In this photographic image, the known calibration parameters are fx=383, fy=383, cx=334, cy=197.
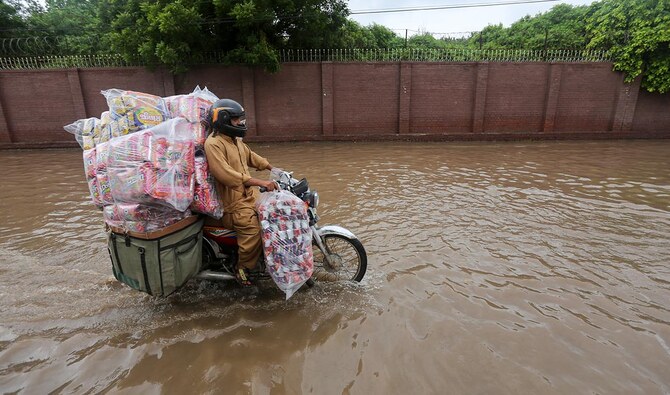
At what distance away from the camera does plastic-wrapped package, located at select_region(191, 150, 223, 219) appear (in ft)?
10.3

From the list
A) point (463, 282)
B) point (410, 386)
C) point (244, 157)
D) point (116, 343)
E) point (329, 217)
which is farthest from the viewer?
point (329, 217)

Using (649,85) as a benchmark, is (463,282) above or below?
below

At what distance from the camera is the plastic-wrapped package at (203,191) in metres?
3.15

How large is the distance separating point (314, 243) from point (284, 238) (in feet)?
1.93

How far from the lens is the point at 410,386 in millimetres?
2592

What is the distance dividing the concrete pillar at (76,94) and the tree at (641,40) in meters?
20.6

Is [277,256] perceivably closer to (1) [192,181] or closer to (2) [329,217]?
(1) [192,181]

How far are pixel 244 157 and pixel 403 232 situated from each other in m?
2.67

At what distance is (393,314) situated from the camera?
11.2ft

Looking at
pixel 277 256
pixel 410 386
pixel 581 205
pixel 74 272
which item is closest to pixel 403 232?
pixel 277 256

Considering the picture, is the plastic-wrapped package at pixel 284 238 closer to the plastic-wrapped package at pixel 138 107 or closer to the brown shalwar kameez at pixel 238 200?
the brown shalwar kameez at pixel 238 200

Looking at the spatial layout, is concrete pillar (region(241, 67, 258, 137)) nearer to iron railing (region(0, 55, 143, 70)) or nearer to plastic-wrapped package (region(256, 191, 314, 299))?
iron railing (region(0, 55, 143, 70))

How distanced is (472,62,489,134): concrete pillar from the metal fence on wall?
1.26 ft

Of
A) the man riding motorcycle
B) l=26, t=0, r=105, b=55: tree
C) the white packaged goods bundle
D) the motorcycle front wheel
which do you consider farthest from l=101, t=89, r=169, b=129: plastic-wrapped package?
l=26, t=0, r=105, b=55: tree
